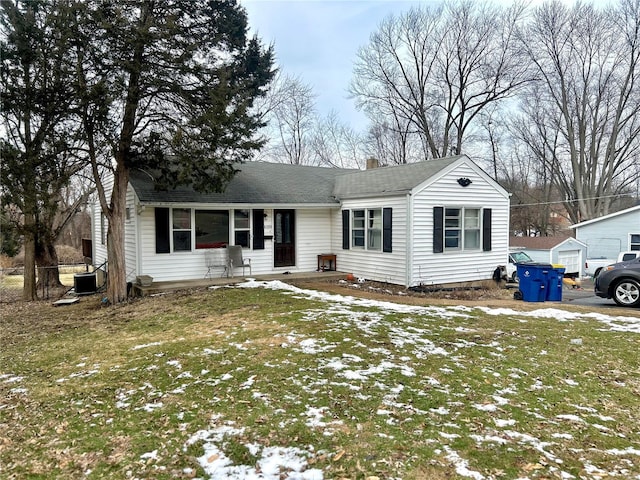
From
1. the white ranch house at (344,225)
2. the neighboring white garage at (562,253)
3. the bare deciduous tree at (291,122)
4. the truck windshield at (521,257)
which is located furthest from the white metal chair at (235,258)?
the bare deciduous tree at (291,122)

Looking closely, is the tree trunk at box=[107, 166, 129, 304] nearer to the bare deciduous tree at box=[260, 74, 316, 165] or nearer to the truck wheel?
the truck wheel

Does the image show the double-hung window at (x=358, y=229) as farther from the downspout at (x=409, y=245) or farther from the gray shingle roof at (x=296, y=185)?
the downspout at (x=409, y=245)

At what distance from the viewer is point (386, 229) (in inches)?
507

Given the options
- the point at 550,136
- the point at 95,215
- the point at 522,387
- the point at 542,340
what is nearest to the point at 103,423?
the point at 522,387

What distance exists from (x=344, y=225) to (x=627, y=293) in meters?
8.01

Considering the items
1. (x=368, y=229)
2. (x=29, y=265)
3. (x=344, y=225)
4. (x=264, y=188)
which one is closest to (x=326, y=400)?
A: (x=368, y=229)

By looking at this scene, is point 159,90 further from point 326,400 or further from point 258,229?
point 326,400

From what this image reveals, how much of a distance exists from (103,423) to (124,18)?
809cm

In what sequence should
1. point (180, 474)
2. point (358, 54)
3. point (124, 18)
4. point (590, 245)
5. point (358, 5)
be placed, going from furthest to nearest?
point (358, 54) → point (590, 245) → point (358, 5) → point (124, 18) → point (180, 474)

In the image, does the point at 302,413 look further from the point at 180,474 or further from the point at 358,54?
the point at 358,54

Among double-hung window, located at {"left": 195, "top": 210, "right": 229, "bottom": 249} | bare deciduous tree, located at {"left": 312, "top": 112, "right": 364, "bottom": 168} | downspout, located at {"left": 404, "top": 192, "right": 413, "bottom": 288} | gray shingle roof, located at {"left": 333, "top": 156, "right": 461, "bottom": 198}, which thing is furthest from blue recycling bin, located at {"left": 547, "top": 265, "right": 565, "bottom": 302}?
bare deciduous tree, located at {"left": 312, "top": 112, "right": 364, "bottom": 168}

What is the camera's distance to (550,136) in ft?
103

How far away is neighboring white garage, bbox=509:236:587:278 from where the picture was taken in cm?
1841

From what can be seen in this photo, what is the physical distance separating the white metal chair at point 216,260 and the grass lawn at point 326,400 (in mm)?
5416
